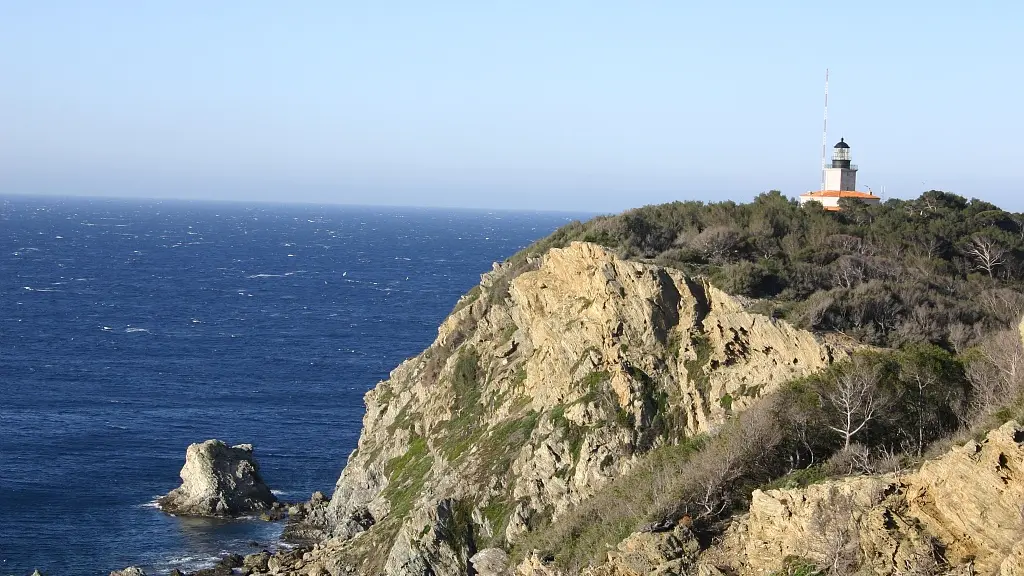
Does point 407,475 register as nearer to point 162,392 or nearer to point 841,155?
point 841,155

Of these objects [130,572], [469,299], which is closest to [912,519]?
[130,572]

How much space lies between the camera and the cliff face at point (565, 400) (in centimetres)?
4075

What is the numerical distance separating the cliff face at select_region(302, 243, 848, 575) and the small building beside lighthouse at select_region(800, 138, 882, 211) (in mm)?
19980

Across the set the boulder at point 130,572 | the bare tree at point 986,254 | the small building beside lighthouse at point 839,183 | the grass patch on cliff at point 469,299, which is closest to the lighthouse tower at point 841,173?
the small building beside lighthouse at point 839,183

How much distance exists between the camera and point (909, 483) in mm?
24922

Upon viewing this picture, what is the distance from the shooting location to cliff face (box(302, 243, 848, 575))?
134ft

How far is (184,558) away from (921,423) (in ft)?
110

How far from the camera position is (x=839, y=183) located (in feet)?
205

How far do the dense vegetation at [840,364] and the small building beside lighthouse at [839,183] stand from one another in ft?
21.8

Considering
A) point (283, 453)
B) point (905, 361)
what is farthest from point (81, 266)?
point (905, 361)

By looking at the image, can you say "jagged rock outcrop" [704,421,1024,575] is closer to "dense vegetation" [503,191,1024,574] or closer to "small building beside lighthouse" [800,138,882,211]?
"dense vegetation" [503,191,1024,574]

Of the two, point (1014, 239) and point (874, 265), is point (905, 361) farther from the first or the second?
point (1014, 239)

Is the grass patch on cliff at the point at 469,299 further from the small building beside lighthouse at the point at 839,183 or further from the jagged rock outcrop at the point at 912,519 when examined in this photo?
the jagged rock outcrop at the point at 912,519

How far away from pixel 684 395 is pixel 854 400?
25.3 ft
